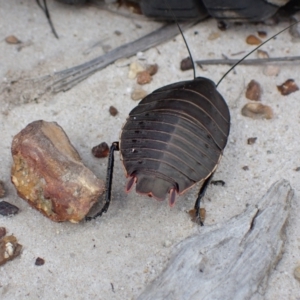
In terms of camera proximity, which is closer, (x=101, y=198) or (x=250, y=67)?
(x=101, y=198)

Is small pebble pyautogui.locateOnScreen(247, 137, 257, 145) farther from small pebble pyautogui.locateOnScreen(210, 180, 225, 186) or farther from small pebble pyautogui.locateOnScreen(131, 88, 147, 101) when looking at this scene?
small pebble pyautogui.locateOnScreen(131, 88, 147, 101)

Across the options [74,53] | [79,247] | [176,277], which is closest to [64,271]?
[79,247]

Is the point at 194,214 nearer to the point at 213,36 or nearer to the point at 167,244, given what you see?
the point at 167,244

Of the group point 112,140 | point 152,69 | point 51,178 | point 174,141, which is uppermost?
point 174,141

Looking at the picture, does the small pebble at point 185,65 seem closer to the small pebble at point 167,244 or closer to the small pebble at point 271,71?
the small pebble at point 271,71

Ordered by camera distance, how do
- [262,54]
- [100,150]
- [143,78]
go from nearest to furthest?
[100,150] < [143,78] < [262,54]

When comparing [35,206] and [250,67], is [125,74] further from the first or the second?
[35,206]

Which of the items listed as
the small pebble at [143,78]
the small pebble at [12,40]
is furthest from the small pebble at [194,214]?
the small pebble at [12,40]

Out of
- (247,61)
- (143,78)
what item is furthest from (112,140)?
(247,61)
